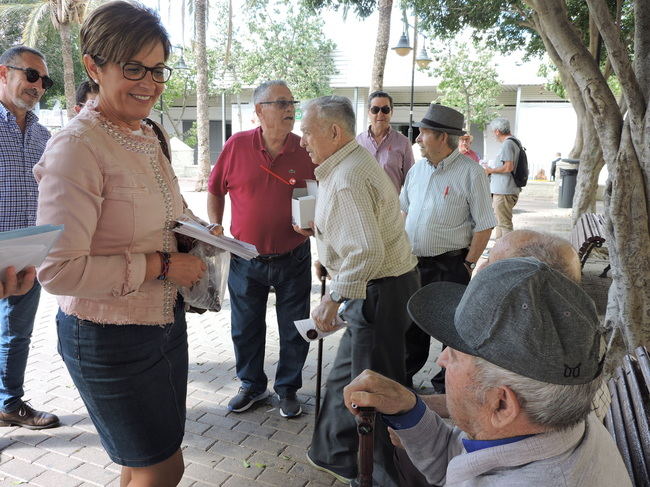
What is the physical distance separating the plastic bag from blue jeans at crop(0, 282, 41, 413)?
5.68 ft

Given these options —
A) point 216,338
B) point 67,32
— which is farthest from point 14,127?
point 67,32

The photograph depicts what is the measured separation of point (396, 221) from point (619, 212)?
1.72m

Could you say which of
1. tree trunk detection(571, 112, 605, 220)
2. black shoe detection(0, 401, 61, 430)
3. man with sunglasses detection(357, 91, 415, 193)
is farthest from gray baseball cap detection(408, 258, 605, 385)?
tree trunk detection(571, 112, 605, 220)

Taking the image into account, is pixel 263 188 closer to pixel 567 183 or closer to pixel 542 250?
pixel 542 250

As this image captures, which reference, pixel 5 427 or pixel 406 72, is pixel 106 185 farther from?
pixel 406 72

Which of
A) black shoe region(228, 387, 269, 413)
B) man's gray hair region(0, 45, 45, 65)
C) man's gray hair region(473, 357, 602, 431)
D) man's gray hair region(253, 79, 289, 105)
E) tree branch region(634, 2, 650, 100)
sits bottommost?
black shoe region(228, 387, 269, 413)

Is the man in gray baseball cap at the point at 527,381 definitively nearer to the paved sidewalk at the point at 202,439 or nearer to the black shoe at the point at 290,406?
the paved sidewalk at the point at 202,439

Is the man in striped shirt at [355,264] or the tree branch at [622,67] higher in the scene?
the tree branch at [622,67]

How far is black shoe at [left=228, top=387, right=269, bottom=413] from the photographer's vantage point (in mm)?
3826

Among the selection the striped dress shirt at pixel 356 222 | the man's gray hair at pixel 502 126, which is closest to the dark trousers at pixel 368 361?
the striped dress shirt at pixel 356 222

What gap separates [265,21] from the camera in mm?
28547

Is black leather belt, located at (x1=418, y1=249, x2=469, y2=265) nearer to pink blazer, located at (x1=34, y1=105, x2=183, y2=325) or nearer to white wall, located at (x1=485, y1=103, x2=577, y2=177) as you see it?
pink blazer, located at (x1=34, y1=105, x2=183, y2=325)

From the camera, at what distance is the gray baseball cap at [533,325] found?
3.87 feet

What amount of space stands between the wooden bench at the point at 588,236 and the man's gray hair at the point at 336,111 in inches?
129
